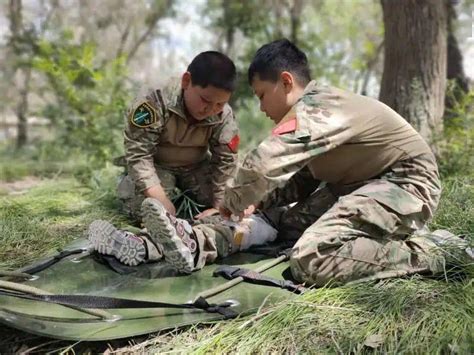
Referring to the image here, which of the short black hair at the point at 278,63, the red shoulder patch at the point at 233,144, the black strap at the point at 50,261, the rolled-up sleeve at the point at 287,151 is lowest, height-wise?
the black strap at the point at 50,261

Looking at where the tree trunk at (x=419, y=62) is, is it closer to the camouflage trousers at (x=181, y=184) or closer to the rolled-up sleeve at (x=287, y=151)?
the camouflage trousers at (x=181, y=184)

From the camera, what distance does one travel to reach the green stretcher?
5.36 feet

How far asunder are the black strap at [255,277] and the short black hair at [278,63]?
33.1 inches

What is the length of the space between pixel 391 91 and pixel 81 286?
3125 millimetres

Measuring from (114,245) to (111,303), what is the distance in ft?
1.68

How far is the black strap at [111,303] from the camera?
1.74m

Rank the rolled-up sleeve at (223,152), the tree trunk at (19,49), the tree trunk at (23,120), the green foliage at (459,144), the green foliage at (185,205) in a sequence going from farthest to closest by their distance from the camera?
1. the tree trunk at (23,120)
2. the tree trunk at (19,49)
3. the green foliage at (459,144)
4. the green foliage at (185,205)
5. the rolled-up sleeve at (223,152)

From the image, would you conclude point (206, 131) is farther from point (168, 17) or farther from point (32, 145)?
point (168, 17)

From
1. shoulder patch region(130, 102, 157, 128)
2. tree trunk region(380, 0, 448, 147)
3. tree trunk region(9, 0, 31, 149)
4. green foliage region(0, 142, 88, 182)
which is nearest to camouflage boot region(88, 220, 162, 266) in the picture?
shoulder patch region(130, 102, 157, 128)

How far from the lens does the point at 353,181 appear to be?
237 cm

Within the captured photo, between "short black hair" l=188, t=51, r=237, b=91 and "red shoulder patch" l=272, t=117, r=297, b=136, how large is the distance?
61 centimetres

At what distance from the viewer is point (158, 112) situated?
2.82 metres

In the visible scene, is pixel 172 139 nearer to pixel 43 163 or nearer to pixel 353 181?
pixel 353 181

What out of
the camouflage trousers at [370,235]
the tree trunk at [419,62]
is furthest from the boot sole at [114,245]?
the tree trunk at [419,62]
